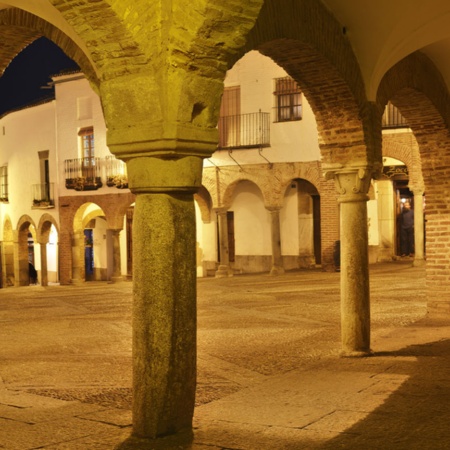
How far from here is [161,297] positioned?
4605mm

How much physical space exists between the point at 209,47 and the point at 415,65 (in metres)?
5.49

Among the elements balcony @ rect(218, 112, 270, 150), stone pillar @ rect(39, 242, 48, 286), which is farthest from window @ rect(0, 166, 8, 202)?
balcony @ rect(218, 112, 270, 150)

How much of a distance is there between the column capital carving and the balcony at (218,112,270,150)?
45.0 feet

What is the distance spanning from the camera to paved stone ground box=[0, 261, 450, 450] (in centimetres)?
508

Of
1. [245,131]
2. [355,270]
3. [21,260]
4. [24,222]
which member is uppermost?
[245,131]

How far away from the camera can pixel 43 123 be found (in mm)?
27125

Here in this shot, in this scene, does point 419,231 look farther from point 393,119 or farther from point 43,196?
point 43,196

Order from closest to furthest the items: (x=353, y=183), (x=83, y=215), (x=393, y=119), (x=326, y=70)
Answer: (x=326, y=70) → (x=353, y=183) → (x=393, y=119) → (x=83, y=215)

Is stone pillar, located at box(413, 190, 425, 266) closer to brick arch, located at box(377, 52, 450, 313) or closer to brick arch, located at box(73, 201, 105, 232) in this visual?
brick arch, located at box(377, 52, 450, 313)

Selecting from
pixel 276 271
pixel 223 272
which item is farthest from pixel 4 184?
pixel 276 271

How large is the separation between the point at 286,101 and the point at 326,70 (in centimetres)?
1416

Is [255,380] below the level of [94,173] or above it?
below

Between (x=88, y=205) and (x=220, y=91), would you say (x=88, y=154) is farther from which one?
(x=220, y=91)

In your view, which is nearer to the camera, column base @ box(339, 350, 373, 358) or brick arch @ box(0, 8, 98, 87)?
brick arch @ box(0, 8, 98, 87)
